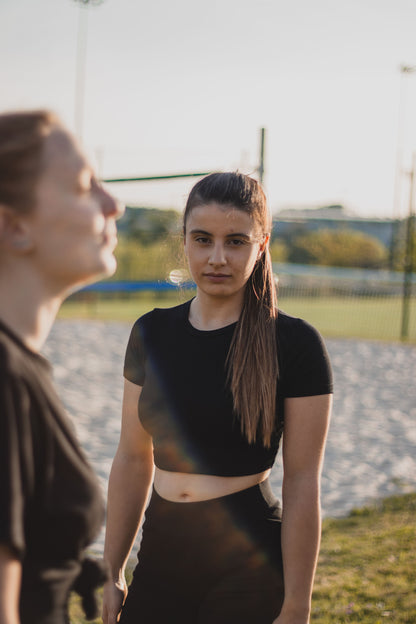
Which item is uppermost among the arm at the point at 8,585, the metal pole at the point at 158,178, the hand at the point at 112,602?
the metal pole at the point at 158,178

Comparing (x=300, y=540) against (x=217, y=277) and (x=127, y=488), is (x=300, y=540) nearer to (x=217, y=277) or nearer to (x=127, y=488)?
(x=127, y=488)

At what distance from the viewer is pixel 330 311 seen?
30250 millimetres

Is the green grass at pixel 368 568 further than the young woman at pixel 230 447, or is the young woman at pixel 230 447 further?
the green grass at pixel 368 568

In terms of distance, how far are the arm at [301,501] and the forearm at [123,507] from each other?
0.51m

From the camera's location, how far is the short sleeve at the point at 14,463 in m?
0.99

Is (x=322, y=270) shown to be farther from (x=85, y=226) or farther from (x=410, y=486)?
(x=85, y=226)

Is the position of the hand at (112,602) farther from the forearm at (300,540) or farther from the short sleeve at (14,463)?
the short sleeve at (14,463)

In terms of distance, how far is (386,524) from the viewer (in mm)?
5012

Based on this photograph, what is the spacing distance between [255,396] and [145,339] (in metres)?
0.43

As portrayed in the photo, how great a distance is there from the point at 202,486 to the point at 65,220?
1.03 meters

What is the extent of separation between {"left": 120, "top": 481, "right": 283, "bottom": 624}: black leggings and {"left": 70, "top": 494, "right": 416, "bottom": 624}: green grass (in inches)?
75.8

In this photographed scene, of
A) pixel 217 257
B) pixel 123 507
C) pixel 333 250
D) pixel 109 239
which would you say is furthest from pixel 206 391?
pixel 333 250

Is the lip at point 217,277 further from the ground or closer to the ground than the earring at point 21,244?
closer to the ground

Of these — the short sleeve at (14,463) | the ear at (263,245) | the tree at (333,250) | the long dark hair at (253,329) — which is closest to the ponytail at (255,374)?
the long dark hair at (253,329)
